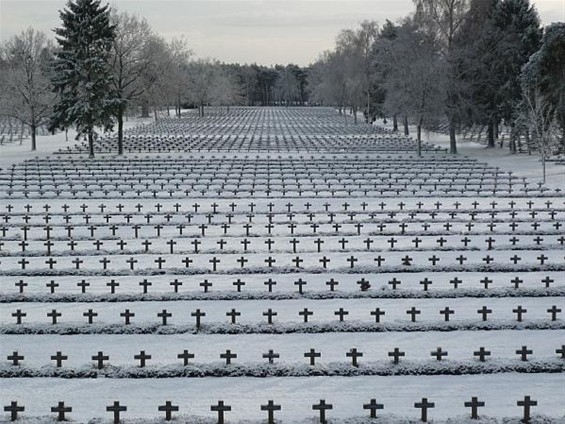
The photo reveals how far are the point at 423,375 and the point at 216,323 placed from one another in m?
4.27

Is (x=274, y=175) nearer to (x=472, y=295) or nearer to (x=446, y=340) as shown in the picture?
(x=472, y=295)

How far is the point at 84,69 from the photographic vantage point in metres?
52.3

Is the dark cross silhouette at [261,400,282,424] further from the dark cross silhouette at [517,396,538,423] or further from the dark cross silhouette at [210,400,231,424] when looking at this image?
the dark cross silhouette at [517,396,538,423]

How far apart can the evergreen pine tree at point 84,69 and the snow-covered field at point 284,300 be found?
16158 millimetres

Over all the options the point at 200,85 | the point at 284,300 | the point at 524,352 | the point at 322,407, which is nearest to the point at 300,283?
the point at 284,300

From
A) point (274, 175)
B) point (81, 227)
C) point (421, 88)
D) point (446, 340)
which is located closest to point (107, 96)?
point (274, 175)

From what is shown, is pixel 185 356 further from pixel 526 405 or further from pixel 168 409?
pixel 526 405

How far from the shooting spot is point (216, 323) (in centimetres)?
1452

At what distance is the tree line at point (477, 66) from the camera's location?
4878 cm

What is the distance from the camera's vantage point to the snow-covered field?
445 inches

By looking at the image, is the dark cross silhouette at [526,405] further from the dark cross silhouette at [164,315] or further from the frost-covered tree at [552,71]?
the frost-covered tree at [552,71]

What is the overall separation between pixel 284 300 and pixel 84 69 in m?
39.9

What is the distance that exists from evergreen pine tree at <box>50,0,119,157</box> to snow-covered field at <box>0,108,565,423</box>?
1616 centimetres

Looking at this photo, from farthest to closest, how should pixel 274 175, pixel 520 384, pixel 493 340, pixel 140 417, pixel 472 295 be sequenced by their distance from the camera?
pixel 274 175 → pixel 472 295 → pixel 493 340 → pixel 520 384 → pixel 140 417
